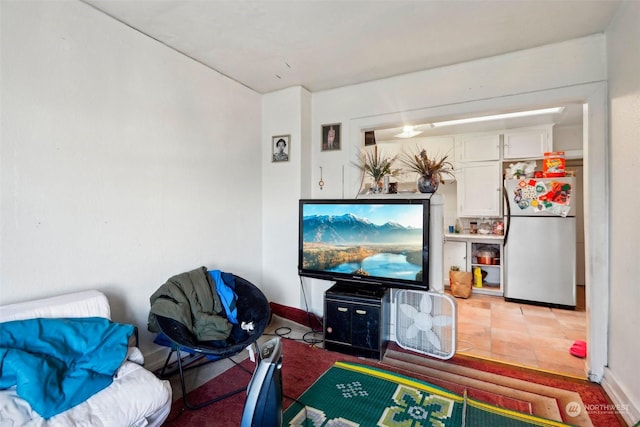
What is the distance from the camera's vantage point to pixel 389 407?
186 centimetres

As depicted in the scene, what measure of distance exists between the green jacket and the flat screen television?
945 millimetres

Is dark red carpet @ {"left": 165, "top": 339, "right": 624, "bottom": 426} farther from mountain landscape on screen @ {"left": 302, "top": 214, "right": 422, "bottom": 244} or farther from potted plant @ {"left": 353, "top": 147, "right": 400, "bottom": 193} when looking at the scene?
potted plant @ {"left": 353, "top": 147, "right": 400, "bottom": 193}

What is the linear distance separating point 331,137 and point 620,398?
9.69ft

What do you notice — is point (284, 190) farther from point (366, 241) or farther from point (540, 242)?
point (540, 242)

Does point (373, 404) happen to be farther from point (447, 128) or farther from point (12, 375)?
point (447, 128)

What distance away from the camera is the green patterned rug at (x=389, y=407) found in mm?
1742

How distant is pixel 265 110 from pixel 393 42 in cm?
158

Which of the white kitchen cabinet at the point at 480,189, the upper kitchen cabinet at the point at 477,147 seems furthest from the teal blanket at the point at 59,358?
the upper kitchen cabinet at the point at 477,147

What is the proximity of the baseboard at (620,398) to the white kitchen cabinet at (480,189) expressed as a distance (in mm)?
2627

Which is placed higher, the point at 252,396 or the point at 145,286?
the point at 145,286

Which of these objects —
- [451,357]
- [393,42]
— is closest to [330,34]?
[393,42]

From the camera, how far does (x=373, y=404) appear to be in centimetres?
189

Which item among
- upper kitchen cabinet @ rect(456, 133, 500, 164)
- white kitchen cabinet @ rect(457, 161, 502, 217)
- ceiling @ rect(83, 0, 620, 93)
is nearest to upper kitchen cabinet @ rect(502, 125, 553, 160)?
upper kitchen cabinet @ rect(456, 133, 500, 164)

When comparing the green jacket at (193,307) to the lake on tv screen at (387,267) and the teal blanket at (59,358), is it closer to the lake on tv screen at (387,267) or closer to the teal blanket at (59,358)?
the teal blanket at (59,358)
